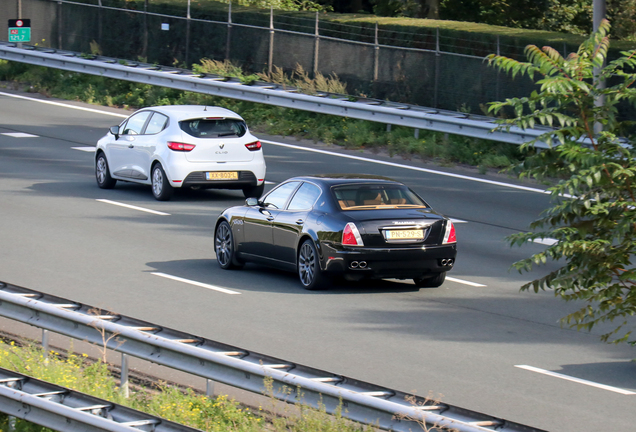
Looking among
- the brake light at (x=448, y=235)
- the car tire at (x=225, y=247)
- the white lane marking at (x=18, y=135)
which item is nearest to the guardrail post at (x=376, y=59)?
the white lane marking at (x=18, y=135)

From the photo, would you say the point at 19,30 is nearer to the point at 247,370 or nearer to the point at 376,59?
the point at 376,59

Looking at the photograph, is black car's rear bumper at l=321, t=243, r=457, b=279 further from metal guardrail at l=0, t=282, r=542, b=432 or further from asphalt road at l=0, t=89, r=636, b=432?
metal guardrail at l=0, t=282, r=542, b=432

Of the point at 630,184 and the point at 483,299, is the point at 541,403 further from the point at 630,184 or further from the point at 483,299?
the point at 483,299

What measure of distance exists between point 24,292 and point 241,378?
286cm

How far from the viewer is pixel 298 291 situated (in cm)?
1288

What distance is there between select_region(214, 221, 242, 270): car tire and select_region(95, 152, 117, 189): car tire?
6379mm

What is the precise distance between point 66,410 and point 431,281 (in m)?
7.26

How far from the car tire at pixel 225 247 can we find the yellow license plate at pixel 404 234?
278 cm

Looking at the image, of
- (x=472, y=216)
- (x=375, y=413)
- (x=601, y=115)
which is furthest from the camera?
(x=472, y=216)

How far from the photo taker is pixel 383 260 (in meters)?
12.2

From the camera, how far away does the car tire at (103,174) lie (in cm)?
2039

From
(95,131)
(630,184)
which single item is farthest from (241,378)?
(95,131)

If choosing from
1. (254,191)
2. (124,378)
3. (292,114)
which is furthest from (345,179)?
(292,114)

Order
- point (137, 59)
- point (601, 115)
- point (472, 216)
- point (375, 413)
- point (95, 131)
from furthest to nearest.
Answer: point (137, 59)
point (95, 131)
point (472, 216)
point (601, 115)
point (375, 413)
